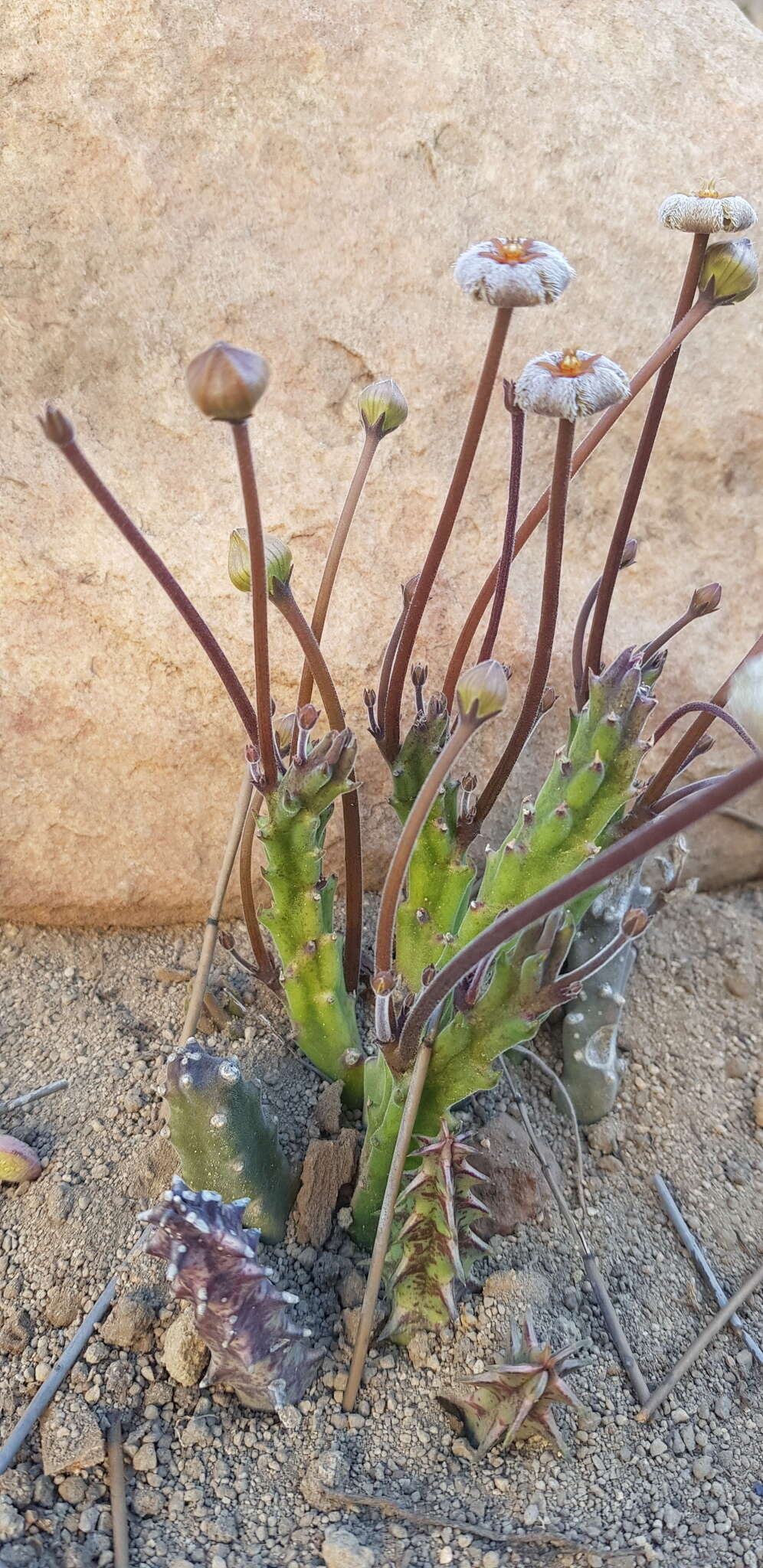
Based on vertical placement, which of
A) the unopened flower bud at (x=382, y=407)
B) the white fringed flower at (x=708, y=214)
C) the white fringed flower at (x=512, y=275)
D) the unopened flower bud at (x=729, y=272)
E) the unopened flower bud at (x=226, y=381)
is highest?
the white fringed flower at (x=708, y=214)

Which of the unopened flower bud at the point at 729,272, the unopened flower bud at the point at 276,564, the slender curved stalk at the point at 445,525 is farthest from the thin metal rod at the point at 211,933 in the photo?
the unopened flower bud at the point at 729,272

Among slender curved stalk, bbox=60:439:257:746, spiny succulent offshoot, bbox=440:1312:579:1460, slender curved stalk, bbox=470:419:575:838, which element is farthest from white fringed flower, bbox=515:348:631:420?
spiny succulent offshoot, bbox=440:1312:579:1460

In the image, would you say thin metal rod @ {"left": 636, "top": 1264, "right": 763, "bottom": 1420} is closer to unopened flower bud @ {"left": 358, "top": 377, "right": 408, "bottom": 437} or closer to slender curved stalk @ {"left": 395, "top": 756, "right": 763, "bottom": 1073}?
slender curved stalk @ {"left": 395, "top": 756, "right": 763, "bottom": 1073}

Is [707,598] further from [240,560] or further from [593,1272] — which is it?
[593,1272]

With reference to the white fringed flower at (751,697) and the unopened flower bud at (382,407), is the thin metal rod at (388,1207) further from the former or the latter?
the unopened flower bud at (382,407)

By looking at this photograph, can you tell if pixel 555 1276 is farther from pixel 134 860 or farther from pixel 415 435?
pixel 415 435

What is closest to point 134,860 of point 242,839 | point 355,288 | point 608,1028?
point 242,839
